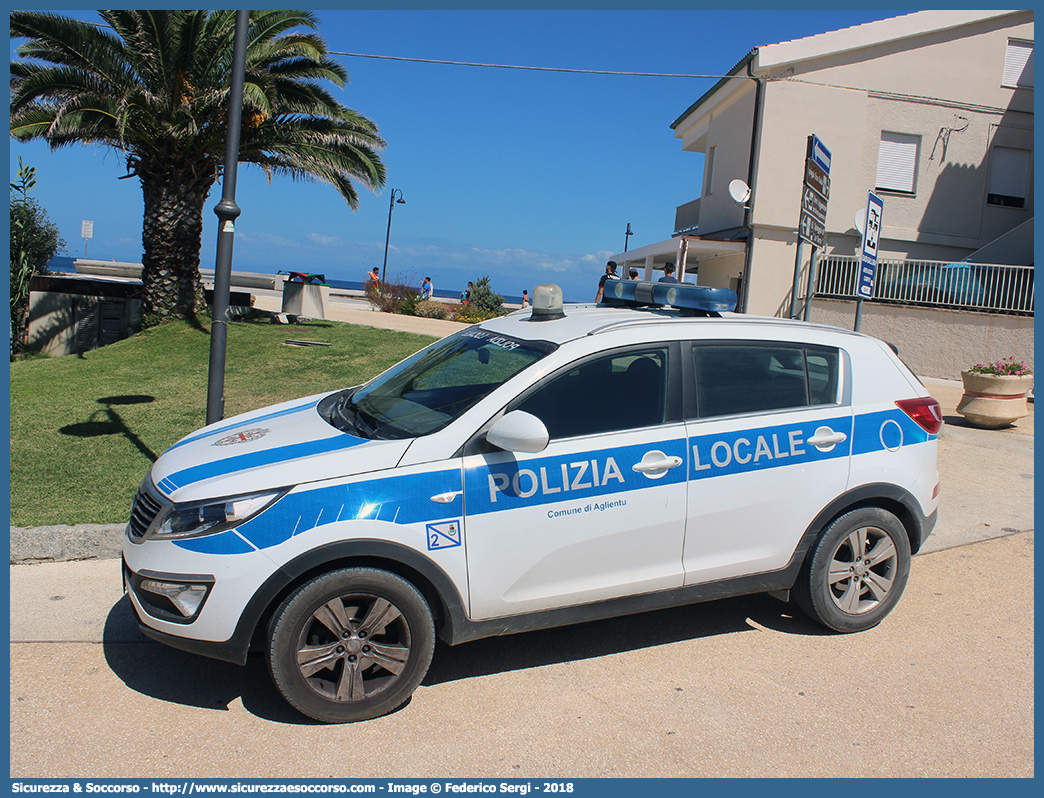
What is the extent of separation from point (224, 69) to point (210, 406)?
10.7 meters

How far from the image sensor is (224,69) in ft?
46.5

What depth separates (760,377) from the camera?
402cm

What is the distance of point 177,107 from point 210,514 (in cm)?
1312

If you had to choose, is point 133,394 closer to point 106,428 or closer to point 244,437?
point 106,428

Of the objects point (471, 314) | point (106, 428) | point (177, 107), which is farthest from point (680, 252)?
point (106, 428)

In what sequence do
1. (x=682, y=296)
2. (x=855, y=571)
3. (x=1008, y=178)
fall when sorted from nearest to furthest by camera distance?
(x=855, y=571)
(x=682, y=296)
(x=1008, y=178)

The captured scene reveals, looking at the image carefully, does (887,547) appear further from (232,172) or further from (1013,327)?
(1013,327)

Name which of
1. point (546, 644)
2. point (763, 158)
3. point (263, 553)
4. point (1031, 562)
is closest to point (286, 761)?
point (263, 553)

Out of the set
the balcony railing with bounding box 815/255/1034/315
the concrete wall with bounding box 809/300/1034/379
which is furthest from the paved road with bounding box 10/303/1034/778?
the balcony railing with bounding box 815/255/1034/315

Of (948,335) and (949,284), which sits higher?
(949,284)

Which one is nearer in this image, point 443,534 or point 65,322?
point 443,534

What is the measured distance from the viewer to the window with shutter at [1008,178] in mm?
19938

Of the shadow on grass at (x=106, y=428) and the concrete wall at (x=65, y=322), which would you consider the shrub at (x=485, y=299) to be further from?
the shadow on grass at (x=106, y=428)

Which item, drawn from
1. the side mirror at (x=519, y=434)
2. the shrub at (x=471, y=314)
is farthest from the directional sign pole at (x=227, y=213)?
the shrub at (x=471, y=314)
